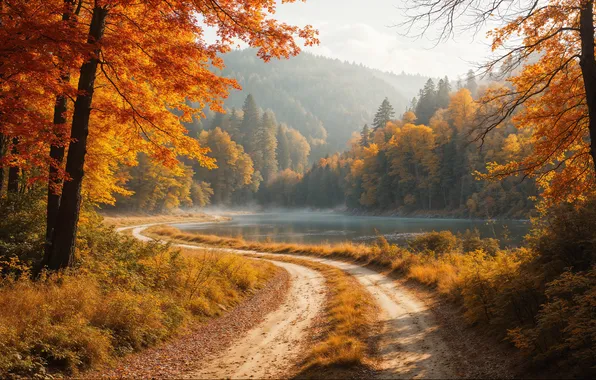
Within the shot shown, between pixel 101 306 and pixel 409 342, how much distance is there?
631cm

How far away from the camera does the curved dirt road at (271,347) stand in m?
6.79

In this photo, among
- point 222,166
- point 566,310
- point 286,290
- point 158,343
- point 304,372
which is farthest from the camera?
point 222,166

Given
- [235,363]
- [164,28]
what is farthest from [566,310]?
[164,28]

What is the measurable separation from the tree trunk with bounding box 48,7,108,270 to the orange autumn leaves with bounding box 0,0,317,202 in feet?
0.82

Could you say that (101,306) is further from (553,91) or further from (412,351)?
(553,91)

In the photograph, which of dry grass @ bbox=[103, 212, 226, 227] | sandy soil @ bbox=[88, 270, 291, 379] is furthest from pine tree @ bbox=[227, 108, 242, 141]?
sandy soil @ bbox=[88, 270, 291, 379]

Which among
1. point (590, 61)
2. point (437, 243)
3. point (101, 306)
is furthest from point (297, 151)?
point (590, 61)

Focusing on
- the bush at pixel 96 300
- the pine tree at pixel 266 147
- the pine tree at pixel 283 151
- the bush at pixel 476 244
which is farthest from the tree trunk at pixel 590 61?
the pine tree at pixel 283 151

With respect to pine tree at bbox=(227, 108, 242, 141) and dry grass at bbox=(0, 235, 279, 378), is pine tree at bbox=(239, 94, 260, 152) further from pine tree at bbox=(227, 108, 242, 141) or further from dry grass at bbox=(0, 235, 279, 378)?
dry grass at bbox=(0, 235, 279, 378)

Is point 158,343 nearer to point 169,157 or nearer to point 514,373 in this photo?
point 169,157

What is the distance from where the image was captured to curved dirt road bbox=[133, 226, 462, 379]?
6.63 m

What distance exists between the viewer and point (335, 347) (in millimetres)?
7457

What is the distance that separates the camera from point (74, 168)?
873 centimetres

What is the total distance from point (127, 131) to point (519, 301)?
9617 mm
